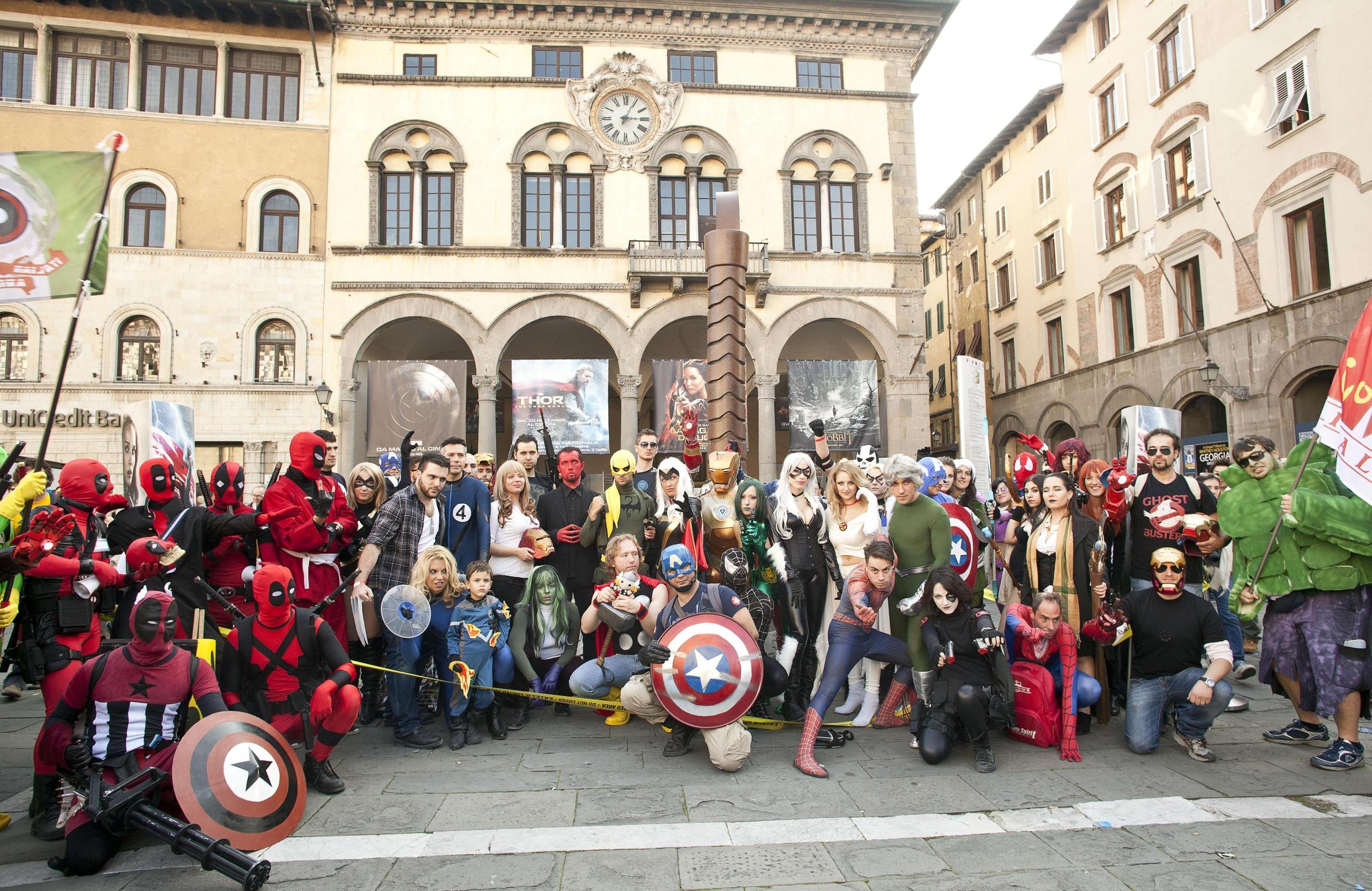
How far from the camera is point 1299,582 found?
528 centimetres

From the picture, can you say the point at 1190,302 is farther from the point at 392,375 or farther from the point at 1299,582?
the point at 392,375

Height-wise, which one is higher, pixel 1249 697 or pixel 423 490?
pixel 423 490

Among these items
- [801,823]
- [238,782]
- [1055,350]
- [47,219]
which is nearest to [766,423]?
[1055,350]

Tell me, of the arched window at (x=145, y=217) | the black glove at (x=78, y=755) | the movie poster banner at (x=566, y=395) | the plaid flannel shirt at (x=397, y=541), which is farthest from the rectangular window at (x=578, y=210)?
the black glove at (x=78, y=755)

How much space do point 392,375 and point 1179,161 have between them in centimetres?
2097

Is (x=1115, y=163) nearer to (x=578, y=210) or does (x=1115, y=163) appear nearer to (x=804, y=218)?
(x=804, y=218)

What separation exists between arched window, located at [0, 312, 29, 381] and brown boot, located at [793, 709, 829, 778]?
73.8ft

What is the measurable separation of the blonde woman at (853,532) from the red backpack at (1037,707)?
41.2 inches

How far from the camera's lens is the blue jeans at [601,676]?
19.2ft

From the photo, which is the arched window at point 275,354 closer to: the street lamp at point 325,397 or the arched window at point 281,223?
the street lamp at point 325,397

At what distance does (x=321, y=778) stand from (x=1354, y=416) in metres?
6.65

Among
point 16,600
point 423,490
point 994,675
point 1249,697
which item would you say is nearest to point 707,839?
point 994,675

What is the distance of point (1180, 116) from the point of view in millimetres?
20797

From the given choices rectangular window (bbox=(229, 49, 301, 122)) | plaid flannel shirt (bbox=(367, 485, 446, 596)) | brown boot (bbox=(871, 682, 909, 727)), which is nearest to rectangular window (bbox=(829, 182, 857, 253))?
rectangular window (bbox=(229, 49, 301, 122))
